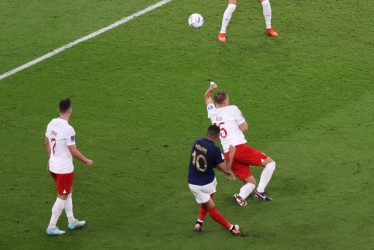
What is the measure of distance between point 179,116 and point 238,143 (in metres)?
3.28

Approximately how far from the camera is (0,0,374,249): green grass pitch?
952 centimetres

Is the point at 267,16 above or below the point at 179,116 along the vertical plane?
above

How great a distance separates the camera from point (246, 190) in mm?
10195

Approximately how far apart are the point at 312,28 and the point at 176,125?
18.2 ft

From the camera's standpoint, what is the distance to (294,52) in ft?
50.7

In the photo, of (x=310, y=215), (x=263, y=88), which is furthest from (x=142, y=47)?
(x=310, y=215)

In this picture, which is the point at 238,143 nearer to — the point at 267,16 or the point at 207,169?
the point at 207,169

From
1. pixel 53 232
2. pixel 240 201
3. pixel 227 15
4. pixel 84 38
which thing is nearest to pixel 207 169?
pixel 240 201

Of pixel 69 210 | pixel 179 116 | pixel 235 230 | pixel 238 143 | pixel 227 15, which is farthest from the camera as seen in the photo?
pixel 227 15

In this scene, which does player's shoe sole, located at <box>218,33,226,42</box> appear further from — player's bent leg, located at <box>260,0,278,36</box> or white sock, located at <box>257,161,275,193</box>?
white sock, located at <box>257,161,275,193</box>

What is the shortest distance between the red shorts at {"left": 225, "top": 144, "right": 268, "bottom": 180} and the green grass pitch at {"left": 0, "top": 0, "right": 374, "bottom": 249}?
1.72ft

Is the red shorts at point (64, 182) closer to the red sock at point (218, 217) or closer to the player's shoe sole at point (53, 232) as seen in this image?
the player's shoe sole at point (53, 232)

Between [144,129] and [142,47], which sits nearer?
[144,129]

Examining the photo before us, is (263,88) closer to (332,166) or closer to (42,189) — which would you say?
(332,166)
